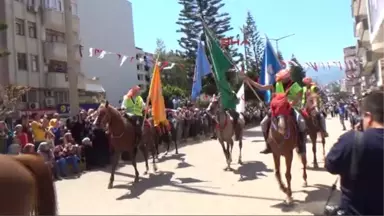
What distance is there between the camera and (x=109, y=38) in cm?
6172

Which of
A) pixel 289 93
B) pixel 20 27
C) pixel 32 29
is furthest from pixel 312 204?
pixel 32 29

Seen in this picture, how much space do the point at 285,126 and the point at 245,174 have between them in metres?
3.96

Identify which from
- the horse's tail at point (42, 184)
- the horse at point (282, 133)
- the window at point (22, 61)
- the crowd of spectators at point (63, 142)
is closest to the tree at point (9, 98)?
the window at point (22, 61)

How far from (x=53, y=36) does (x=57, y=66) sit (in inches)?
101

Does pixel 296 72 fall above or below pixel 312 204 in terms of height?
above

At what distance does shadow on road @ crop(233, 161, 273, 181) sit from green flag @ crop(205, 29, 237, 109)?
1833mm

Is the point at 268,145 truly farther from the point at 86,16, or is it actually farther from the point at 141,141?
the point at 86,16

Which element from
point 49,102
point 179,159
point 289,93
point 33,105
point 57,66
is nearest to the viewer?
point 289,93

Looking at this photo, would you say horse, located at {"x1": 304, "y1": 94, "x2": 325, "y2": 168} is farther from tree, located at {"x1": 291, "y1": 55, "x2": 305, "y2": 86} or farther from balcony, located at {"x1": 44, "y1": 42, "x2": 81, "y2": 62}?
balcony, located at {"x1": 44, "y1": 42, "x2": 81, "y2": 62}

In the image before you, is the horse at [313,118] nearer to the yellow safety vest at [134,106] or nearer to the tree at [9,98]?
the yellow safety vest at [134,106]

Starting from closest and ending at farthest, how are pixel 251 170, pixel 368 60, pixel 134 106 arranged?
pixel 251 170, pixel 134 106, pixel 368 60

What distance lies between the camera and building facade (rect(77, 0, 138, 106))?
188 feet

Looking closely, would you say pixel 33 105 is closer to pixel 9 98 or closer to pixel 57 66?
pixel 57 66

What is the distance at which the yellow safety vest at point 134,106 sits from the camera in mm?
12991
